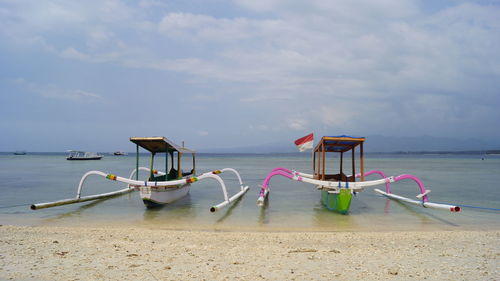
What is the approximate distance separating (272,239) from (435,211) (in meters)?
6.94

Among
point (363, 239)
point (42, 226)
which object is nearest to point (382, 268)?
point (363, 239)

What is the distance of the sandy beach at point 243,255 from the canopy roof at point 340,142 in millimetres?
3420

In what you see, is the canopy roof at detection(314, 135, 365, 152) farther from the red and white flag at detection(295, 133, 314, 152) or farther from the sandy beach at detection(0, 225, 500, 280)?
the sandy beach at detection(0, 225, 500, 280)

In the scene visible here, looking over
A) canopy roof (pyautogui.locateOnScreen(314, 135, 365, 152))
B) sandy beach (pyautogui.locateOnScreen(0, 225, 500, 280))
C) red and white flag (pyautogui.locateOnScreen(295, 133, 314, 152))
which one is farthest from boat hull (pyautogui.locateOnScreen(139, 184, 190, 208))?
canopy roof (pyautogui.locateOnScreen(314, 135, 365, 152))

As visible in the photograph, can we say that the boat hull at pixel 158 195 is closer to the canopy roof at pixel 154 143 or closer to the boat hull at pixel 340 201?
the canopy roof at pixel 154 143

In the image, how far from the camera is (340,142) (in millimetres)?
11297

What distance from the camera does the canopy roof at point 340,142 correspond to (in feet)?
34.8

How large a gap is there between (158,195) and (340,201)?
18.9 feet

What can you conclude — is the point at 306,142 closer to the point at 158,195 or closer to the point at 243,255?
the point at 158,195

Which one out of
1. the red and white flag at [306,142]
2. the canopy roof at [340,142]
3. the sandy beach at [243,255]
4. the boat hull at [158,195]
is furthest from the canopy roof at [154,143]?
the canopy roof at [340,142]

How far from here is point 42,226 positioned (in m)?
8.89

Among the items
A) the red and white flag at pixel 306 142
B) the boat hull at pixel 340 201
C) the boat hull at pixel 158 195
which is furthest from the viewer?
the red and white flag at pixel 306 142

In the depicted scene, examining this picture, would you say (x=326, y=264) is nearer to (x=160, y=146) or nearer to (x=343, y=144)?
(x=343, y=144)

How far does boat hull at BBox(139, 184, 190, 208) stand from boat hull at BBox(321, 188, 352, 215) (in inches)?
215
